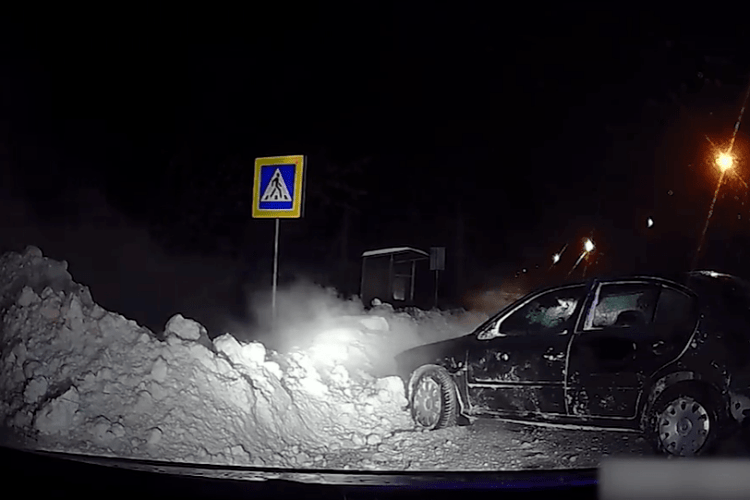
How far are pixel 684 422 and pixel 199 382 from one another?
3119mm

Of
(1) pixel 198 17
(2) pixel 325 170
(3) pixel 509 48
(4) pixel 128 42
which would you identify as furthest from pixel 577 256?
(4) pixel 128 42

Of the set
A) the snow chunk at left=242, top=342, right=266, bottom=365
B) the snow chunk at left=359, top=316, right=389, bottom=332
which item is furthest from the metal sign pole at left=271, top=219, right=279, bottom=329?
the snow chunk at left=359, top=316, right=389, bottom=332

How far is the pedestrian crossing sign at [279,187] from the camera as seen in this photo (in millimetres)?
5938

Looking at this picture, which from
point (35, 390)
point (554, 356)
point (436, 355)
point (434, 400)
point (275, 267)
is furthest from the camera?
point (275, 267)

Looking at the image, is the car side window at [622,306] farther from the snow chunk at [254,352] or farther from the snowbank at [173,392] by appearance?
the snow chunk at [254,352]

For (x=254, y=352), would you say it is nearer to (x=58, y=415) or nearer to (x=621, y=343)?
(x=58, y=415)

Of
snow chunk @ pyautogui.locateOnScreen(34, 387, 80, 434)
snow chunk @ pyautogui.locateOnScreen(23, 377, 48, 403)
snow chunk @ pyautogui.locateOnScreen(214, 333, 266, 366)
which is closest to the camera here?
snow chunk @ pyautogui.locateOnScreen(34, 387, 80, 434)

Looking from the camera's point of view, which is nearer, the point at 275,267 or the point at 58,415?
the point at 58,415

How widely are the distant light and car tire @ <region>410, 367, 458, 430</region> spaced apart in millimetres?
2355

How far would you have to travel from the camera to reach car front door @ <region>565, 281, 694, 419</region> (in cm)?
406

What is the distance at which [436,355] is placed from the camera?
5184mm

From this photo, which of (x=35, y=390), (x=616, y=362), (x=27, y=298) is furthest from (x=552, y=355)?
(x=27, y=298)

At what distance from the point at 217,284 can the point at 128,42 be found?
2761 mm

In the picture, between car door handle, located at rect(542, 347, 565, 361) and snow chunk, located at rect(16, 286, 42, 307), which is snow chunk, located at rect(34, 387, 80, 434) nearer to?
snow chunk, located at rect(16, 286, 42, 307)
